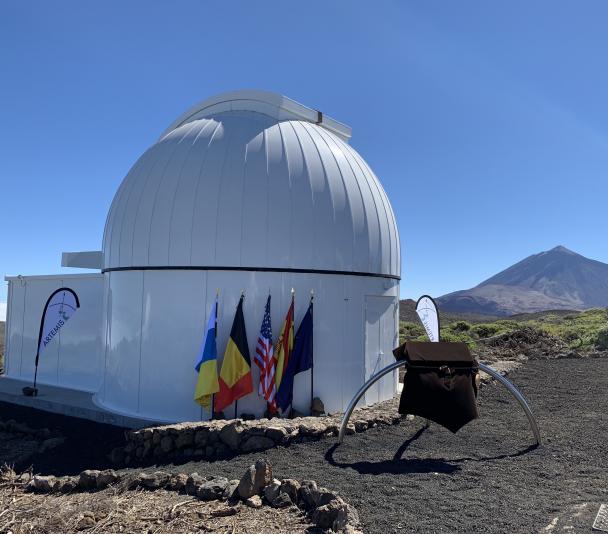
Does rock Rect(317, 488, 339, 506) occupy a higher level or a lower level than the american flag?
lower

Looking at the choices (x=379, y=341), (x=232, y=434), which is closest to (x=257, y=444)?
(x=232, y=434)

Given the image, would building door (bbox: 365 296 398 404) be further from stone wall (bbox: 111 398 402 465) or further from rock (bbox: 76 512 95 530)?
rock (bbox: 76 512 95 530)

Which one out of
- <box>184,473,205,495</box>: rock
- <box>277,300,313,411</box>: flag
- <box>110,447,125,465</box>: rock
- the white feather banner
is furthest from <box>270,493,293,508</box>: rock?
the white feather banner

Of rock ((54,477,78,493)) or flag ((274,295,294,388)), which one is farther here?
flag ((274,295,294,388))

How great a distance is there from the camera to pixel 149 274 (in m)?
9.52

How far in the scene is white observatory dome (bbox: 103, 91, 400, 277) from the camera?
908cm

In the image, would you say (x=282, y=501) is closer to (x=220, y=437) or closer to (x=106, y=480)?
(x=106, y=480)

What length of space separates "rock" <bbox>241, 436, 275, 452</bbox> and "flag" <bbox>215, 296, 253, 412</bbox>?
1.77m

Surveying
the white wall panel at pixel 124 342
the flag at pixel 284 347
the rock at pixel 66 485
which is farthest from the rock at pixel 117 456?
the flag at pixel 284 347

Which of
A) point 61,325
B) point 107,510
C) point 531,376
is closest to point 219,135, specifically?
point 61,325

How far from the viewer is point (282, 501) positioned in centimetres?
479

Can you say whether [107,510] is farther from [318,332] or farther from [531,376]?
[531,376]

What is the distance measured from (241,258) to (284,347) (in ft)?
5.20

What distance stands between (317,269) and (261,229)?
116 centimetres
